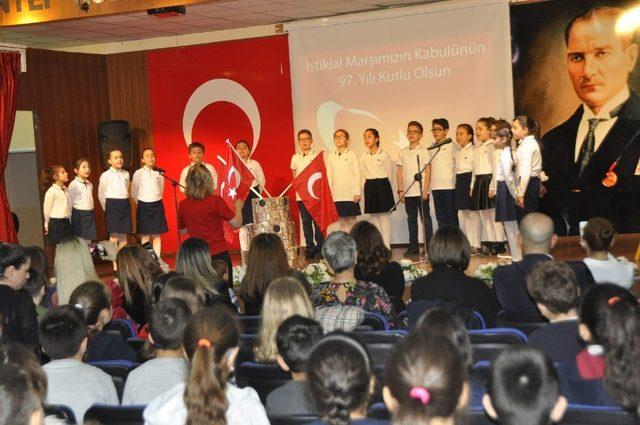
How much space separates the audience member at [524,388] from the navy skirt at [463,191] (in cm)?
834

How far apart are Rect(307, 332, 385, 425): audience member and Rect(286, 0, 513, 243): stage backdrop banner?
913cm

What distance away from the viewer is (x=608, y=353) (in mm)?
2398

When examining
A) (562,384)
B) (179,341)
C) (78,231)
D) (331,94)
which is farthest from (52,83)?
(562,384)

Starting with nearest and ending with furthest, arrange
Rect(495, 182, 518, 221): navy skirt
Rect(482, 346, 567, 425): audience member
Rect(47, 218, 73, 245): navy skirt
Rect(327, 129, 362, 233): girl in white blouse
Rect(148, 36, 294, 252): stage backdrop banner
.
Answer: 1. Rect(482, 346, 567, 425): audience member
2. Rect(495, 182, 518, 221): navy skirt
3. Rect(47, 218, 73, 245): navy skirt
4. Rect(327, 129, 362, 233): girl in white blouse
5. Rect(148, 36, 294, 252): stage backdrop banner

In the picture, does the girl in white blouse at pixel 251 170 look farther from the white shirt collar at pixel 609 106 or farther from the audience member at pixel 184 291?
the audience member at pixel 184 291

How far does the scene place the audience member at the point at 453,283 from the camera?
4.18 m

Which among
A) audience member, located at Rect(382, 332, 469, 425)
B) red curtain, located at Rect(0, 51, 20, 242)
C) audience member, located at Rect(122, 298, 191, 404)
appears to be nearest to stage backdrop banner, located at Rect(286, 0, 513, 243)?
red curtain, located at Rect(0, 51, 20, 242)

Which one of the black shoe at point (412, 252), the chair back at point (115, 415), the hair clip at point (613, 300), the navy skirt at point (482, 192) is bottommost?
the black shoe at point (412, 252)

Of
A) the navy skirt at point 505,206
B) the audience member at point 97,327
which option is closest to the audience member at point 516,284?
the audience member at point 97,327

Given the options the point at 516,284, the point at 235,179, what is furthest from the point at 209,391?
the point at 235,179

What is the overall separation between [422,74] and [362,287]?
7.58m

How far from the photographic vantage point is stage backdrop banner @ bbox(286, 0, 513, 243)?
436 inches

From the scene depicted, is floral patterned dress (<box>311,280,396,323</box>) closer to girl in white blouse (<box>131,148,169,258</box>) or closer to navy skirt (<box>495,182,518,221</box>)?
navy skirt (<box>495,182,518,221</box>)

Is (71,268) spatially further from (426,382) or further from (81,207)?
(81,207)
